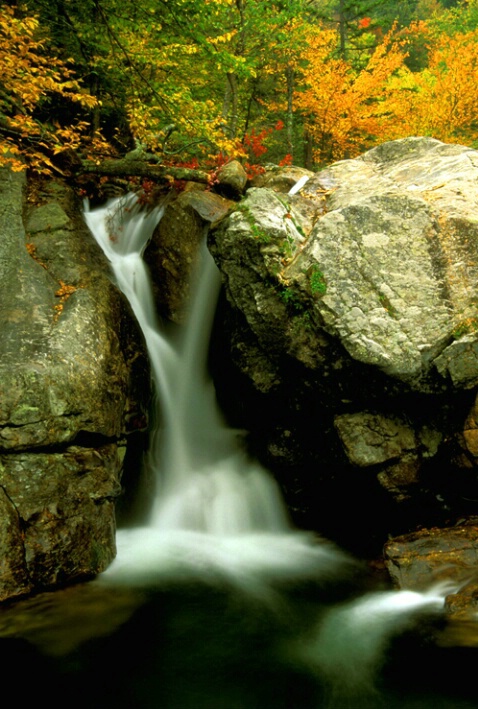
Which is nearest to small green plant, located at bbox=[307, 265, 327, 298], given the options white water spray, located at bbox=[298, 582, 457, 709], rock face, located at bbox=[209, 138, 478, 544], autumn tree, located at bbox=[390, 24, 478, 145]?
rock face, located at bbox=[209, 138, 478, 544]

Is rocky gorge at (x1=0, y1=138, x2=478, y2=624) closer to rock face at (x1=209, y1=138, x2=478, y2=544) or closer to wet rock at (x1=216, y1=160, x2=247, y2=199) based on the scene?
rock face at (x1=209, y1=138, x2=478, y2=544)

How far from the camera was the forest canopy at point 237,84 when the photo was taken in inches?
331

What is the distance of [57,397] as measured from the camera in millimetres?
5285

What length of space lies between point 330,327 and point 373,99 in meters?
14.5

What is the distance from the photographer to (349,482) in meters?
5.94

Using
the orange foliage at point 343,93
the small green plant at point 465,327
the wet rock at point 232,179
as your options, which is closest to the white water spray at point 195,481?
the wet rock at point 232,179

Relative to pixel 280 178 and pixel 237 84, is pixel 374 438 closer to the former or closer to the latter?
pixel 280 178

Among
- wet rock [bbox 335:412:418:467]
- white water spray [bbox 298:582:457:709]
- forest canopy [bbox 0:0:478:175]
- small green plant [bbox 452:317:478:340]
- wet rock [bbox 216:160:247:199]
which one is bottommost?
white water spray [bbox 298:582:457:709]

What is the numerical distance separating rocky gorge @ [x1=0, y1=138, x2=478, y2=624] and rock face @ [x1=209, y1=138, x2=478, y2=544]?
19 mm

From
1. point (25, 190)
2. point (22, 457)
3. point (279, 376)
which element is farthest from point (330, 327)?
point (25, 190)

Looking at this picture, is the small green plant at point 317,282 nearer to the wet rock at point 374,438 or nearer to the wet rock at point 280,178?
the wet rock at point 374,438

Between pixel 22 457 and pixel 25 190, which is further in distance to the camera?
pixel 25 190

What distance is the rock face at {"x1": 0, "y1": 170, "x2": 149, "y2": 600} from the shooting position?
15.5ft

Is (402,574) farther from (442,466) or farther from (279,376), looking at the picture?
(279,376)
